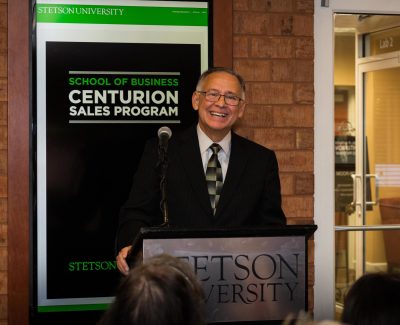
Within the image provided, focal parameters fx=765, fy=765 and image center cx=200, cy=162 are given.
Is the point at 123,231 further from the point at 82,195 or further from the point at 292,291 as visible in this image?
the point at 82,195

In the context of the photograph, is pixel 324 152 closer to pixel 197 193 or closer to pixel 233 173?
pixel 233 173

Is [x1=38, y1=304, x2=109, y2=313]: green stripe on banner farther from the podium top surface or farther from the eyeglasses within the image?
the podium top surface

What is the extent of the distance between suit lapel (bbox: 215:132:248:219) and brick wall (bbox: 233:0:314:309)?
3.65ft

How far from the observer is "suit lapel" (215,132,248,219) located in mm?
3072

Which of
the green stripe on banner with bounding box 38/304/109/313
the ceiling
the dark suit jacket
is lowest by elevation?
the green stripe on banner with bounding box 38/304/109/313

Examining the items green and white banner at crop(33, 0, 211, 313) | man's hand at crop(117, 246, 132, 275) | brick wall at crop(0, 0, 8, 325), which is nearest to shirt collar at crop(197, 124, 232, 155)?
man's hand at crop(117, 246, 132, 275)

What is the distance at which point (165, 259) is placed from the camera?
1711 millimetres

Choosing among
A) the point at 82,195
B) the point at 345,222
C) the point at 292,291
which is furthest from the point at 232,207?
the point at 345,222

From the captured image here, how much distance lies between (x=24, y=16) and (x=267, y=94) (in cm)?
141

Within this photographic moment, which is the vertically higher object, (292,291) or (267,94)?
(267,94)

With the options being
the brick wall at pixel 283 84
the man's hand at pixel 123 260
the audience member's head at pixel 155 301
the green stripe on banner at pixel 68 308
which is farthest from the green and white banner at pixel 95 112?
the audience member's head at pixel 155 301

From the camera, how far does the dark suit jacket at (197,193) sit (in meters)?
3.07

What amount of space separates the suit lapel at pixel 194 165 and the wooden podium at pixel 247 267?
606 millimetres

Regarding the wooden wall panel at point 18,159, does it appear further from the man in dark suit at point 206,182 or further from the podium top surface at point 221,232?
the podium top surface at point 221,232
